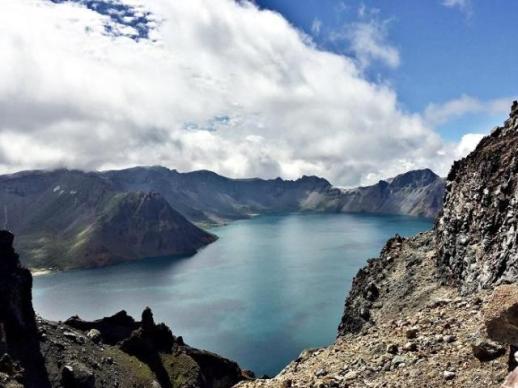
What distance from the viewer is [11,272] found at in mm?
114438

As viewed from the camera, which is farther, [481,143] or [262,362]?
[262,362]

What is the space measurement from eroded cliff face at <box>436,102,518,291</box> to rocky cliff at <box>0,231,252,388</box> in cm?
7006

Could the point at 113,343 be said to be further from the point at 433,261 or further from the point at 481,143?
the point at 481,143

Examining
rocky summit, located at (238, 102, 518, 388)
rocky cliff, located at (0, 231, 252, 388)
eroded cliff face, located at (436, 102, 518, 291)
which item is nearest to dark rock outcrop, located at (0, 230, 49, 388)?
rocky cliff, located at (0, 231, 252, 388)

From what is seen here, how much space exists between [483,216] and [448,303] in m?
28.6

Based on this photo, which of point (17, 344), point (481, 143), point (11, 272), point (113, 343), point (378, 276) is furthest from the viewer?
point (113, 343)

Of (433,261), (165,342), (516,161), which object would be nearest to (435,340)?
(516,161)

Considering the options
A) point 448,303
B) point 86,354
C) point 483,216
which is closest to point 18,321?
point 86,354

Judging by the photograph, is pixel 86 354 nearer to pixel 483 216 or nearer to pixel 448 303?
pixel 483 216

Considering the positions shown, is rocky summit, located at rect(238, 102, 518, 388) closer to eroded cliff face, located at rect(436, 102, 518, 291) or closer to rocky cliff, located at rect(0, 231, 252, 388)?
eroded cliff face, located at rect(436, 102, 518, 291)

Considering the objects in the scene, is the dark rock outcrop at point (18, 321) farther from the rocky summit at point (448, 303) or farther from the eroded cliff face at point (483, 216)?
the eroded cliff face at point (483, 216)

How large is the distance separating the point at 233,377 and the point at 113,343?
112 feet

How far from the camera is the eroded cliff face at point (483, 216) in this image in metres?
44.6

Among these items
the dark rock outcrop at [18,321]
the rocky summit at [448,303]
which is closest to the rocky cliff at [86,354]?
the dark rock outcrop at [18,321]
